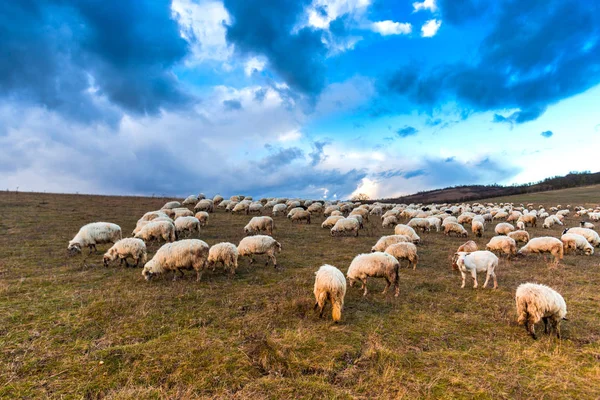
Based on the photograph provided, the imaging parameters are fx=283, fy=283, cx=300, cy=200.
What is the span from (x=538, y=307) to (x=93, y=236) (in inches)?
726

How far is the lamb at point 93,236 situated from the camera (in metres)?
14.2

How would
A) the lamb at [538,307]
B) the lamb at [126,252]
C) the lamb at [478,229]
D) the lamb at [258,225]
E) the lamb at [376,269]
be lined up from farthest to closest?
the lamb at [478,229]
the lamb at [258,225]
the lamb at [126,252]
the lamb at [376,269]
the lamb at [538,307]

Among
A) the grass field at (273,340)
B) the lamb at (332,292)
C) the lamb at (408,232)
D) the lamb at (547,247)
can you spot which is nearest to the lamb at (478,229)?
the lamb at (408,232)

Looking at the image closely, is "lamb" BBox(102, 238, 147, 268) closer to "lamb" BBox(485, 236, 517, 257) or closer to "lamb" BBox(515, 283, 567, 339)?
"lamb" BBox(515, 283, 567, 339)

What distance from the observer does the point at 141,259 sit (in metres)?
13.1

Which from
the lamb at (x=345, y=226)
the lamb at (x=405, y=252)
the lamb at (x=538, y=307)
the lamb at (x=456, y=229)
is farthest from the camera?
the lamb at (x=456, y=229)

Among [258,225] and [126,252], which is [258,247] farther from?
[258,225]

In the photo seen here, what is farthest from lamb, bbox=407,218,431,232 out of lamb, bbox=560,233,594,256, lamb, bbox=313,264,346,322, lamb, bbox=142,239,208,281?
lamb, bbox=142,239,208,281

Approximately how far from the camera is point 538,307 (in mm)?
6793

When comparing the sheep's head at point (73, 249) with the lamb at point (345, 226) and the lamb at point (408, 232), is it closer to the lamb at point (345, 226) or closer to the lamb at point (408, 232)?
the lamb at point (345, 226)

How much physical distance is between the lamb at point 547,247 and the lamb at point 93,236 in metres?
21.8

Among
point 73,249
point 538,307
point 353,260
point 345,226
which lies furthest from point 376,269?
point 73,249

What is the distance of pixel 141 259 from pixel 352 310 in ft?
33.0

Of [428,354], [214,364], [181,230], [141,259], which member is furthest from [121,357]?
[181,230]
